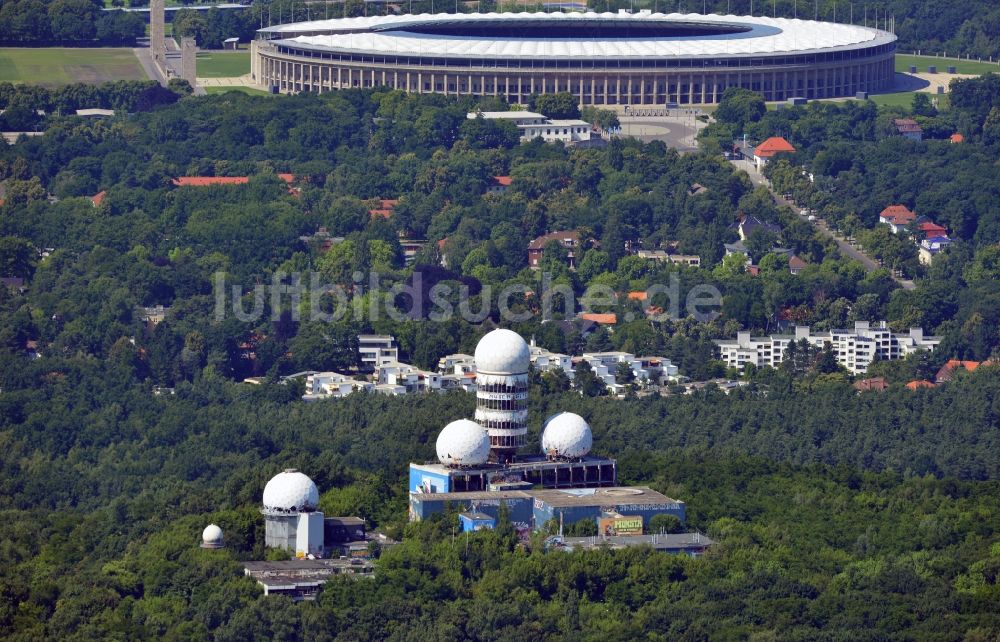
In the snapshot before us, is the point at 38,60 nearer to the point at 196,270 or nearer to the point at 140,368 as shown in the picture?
the point at 196,270

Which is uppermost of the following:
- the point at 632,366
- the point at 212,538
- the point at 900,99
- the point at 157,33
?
the point at 212,538

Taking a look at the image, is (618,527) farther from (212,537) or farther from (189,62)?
(189,62)

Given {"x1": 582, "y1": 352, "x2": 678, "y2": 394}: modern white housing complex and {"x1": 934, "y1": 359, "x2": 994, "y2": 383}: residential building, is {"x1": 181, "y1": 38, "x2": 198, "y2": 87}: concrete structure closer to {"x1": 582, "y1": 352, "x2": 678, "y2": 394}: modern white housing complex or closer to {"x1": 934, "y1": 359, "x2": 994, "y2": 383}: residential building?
{"x1": 582, "y1": 352, "x2": 678, "y2": 394}: modern white housing complex

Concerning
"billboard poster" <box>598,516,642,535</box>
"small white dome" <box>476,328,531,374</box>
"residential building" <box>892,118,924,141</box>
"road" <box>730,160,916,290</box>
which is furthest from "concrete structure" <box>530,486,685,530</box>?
"residential building" <box>892,118,924,141</box>

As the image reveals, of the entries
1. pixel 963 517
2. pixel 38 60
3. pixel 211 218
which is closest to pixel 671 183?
pixel 211 218

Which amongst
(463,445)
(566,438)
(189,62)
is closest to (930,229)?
(189,62)
